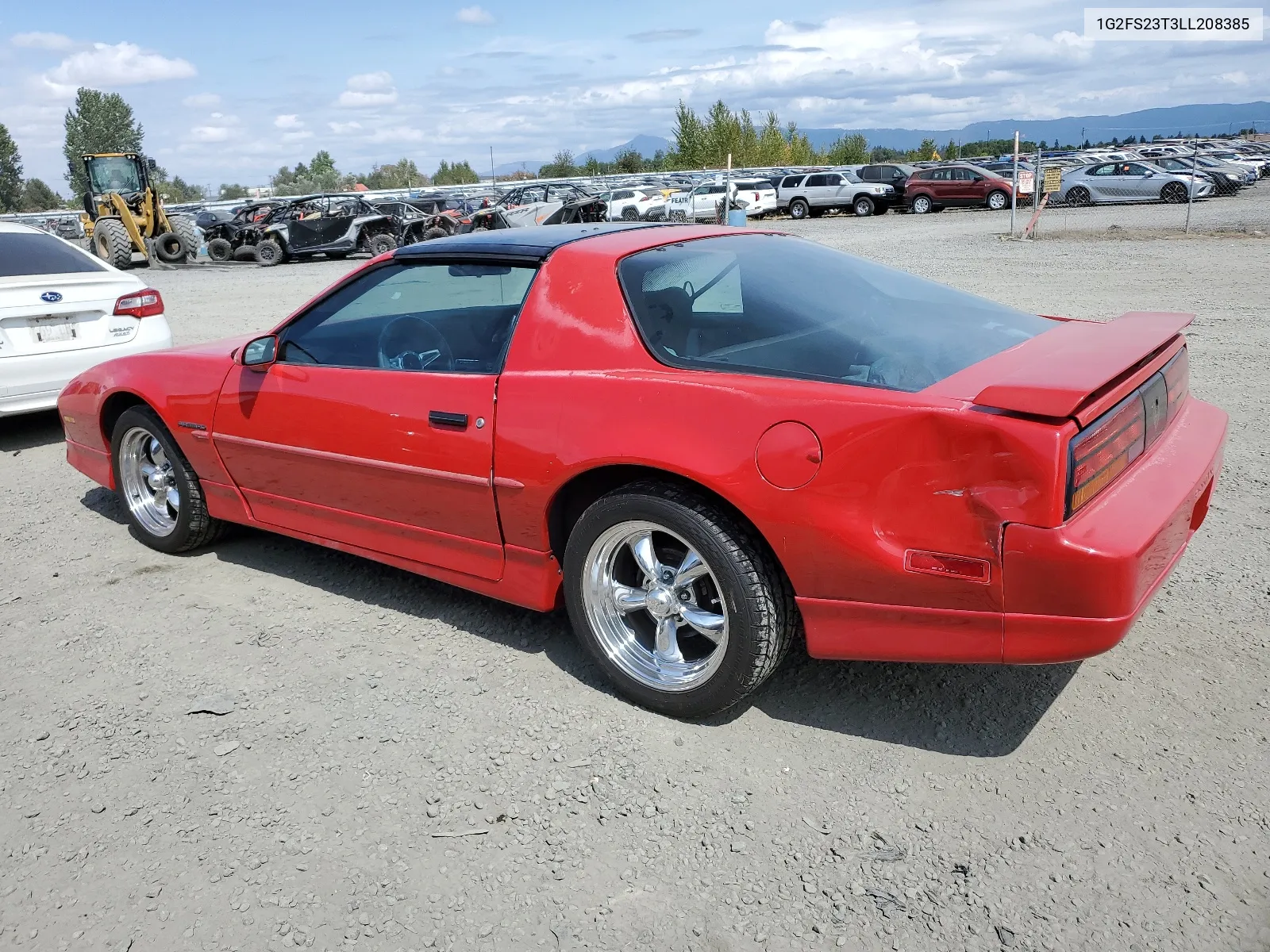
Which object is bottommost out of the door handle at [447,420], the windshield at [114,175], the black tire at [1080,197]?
the black tire at [1080,197]

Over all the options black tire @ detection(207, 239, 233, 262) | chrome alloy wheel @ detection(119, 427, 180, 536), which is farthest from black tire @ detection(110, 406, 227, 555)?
black tire @ detection(207, 239, 233, 262)

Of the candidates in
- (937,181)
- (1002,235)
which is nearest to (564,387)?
(1002,235)

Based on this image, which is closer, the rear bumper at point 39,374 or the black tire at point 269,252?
the rear bumper at point 39,374

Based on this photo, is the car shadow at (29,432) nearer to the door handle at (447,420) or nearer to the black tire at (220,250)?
the door handle at (447,420)

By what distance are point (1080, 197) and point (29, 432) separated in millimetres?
29428

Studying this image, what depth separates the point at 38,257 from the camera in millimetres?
6762

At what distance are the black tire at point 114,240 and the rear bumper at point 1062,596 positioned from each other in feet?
76.4

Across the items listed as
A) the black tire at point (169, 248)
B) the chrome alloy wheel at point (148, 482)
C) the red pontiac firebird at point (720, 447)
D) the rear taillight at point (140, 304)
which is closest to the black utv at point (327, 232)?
the black tire at point (169, 248)

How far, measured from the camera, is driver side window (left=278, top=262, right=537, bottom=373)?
338cm

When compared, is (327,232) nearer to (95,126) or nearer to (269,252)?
(269,252)

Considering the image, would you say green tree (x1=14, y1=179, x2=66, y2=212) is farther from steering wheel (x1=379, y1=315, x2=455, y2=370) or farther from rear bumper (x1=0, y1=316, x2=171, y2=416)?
steering wheel (x1=379, y1=315, x2=455, y2=370)

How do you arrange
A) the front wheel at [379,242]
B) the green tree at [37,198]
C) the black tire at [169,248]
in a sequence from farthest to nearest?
the green tree at [37,198] → the front wheel at [379,242] → the black tire at [169,248]

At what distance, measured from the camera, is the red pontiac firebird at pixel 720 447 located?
241 cm

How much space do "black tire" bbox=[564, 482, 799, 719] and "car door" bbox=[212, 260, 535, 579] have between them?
0.58m
